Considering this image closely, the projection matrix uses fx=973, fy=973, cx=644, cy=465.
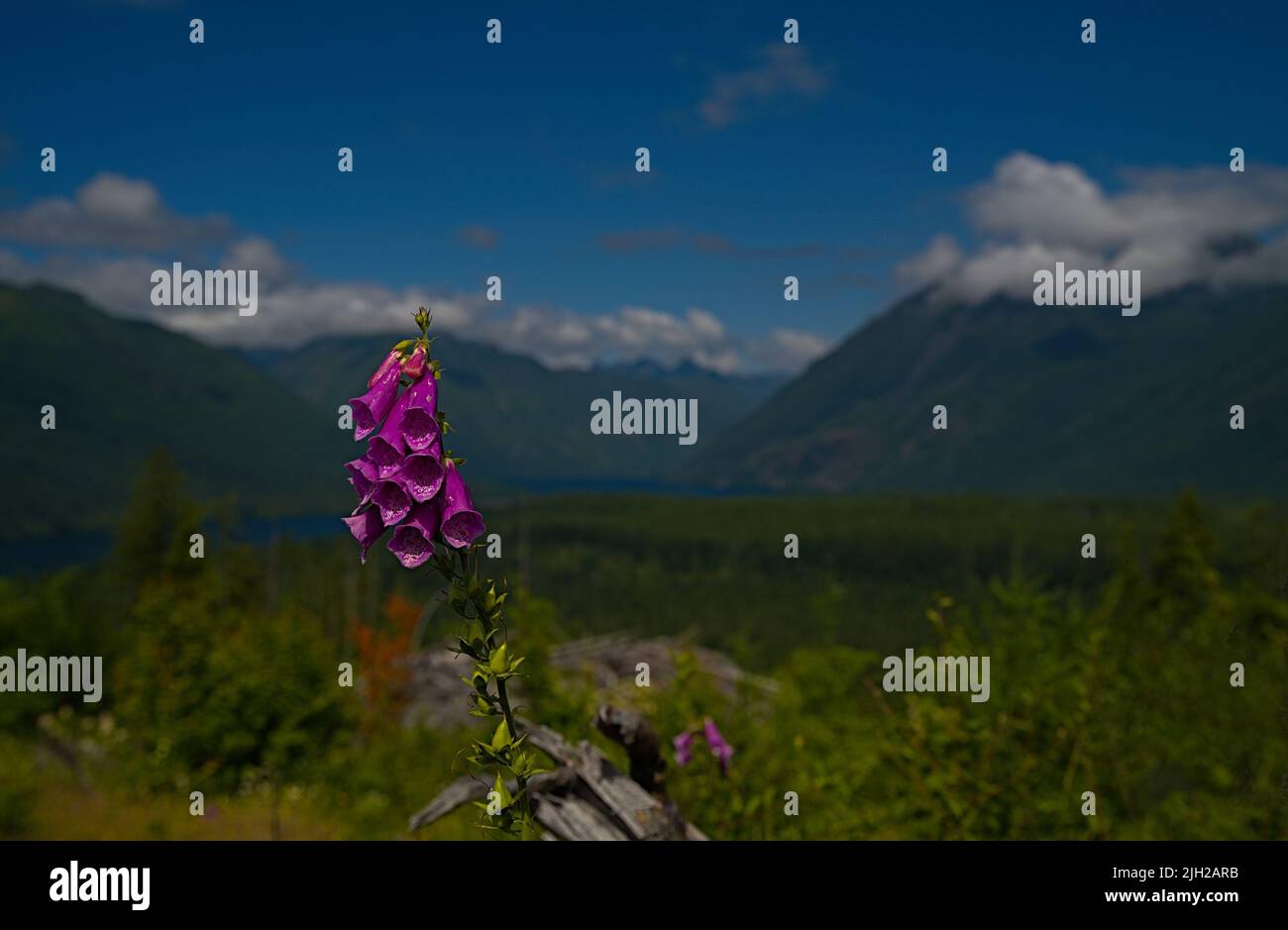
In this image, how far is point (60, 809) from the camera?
15000 millimetres

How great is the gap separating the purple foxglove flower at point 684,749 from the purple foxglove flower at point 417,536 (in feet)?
13.1

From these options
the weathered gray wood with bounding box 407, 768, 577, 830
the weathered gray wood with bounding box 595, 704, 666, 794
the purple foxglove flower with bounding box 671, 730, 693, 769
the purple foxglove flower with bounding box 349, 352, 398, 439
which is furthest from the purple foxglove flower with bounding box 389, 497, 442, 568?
the purple foxglove flower with bounding box 671, 730, 693, 769

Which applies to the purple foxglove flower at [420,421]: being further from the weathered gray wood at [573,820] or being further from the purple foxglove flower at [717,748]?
the purple foxglove flower at [717,748]

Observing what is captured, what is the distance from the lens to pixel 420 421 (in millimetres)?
2561

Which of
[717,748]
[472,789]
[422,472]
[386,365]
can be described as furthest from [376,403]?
[717,748]

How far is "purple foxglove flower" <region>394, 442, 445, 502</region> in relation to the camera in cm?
250

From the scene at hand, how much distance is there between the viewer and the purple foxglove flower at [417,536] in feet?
8.11

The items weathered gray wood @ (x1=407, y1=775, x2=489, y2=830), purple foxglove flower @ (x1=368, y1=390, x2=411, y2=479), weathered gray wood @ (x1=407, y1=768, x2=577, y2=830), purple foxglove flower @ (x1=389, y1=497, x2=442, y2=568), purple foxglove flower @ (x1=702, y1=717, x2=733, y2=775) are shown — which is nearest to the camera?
purple foxglove flower @ (x1=389, y1=497, x2=442, y2=568)

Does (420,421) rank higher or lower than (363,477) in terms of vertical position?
higher

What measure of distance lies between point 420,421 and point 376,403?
204 mm

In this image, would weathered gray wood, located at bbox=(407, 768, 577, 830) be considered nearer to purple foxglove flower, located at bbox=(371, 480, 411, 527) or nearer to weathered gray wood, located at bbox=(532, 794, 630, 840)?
weathered gray wood, located at bbox=(532, 794, 630, 840)

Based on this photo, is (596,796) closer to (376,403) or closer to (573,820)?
(573,820)

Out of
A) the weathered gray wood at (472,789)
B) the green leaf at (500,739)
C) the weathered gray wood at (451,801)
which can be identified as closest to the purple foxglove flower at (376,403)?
the green leaf at (500,739)
